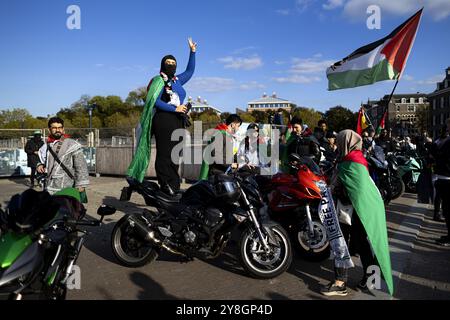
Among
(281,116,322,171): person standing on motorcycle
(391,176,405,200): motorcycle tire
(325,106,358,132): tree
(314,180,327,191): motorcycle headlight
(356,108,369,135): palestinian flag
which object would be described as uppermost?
(325,106,358,132): tree

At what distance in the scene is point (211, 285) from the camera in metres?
4.12

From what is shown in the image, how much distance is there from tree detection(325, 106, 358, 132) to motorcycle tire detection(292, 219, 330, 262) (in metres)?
71.0

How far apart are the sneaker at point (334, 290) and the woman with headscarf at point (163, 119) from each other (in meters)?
2.66

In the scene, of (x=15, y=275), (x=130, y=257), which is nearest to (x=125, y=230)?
(x=130, y=257)

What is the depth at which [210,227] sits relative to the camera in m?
4.27

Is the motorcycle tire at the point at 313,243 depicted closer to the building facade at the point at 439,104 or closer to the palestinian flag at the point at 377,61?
the palestinian flag at the point at 377,61

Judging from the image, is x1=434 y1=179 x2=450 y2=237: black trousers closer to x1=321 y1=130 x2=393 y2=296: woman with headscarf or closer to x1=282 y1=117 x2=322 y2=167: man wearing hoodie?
x1=282 y1=117 x2=322 y2=167: man wearing hoodie

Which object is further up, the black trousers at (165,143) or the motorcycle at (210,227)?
the black trousers at (165,143)

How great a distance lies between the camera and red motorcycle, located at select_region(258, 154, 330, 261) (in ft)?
14.8

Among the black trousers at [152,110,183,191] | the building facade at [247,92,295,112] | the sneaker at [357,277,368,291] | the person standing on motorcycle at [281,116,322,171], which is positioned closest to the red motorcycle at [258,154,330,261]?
the sneaker at [357,277,368,291]

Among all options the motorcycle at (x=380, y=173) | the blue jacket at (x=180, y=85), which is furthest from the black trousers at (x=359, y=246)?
the motorcycle at (x=380, y=173)

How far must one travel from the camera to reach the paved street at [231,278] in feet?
12.7

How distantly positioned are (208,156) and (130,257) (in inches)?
81.1
